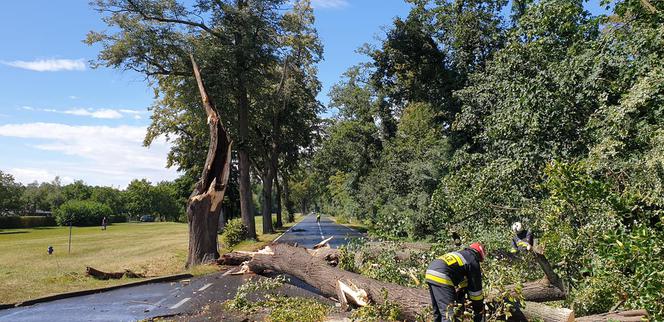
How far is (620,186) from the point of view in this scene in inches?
347

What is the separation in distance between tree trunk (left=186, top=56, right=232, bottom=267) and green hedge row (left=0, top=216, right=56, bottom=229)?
51640 millimetres

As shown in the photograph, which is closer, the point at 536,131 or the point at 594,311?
the point at 594,311

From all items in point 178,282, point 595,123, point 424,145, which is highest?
point 424,145

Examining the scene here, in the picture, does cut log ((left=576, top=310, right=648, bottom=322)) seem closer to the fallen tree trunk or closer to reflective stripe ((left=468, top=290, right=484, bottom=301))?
the fallen tree trunk

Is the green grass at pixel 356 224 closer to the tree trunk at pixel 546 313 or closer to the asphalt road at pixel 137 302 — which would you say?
the asphalt road at pixel 137 302

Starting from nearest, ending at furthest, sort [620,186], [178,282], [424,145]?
[620,186]
[178,282]
[424,145]

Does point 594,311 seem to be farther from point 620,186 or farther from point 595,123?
point 595,123

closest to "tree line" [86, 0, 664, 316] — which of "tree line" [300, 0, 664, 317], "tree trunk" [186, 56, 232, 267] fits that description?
"tree line" [300, 0, 664, 317]

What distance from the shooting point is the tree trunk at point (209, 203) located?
15648 millimetres

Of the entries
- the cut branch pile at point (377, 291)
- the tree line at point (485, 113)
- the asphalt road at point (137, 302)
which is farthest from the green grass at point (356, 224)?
the cut branch pile at point (377, 291)

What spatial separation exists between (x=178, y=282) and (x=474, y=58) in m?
→ 13.3

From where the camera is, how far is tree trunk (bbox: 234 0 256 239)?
23.1 metres

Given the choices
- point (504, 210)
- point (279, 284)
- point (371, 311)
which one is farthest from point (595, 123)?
point (279, 284)

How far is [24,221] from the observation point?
60.0 metres
